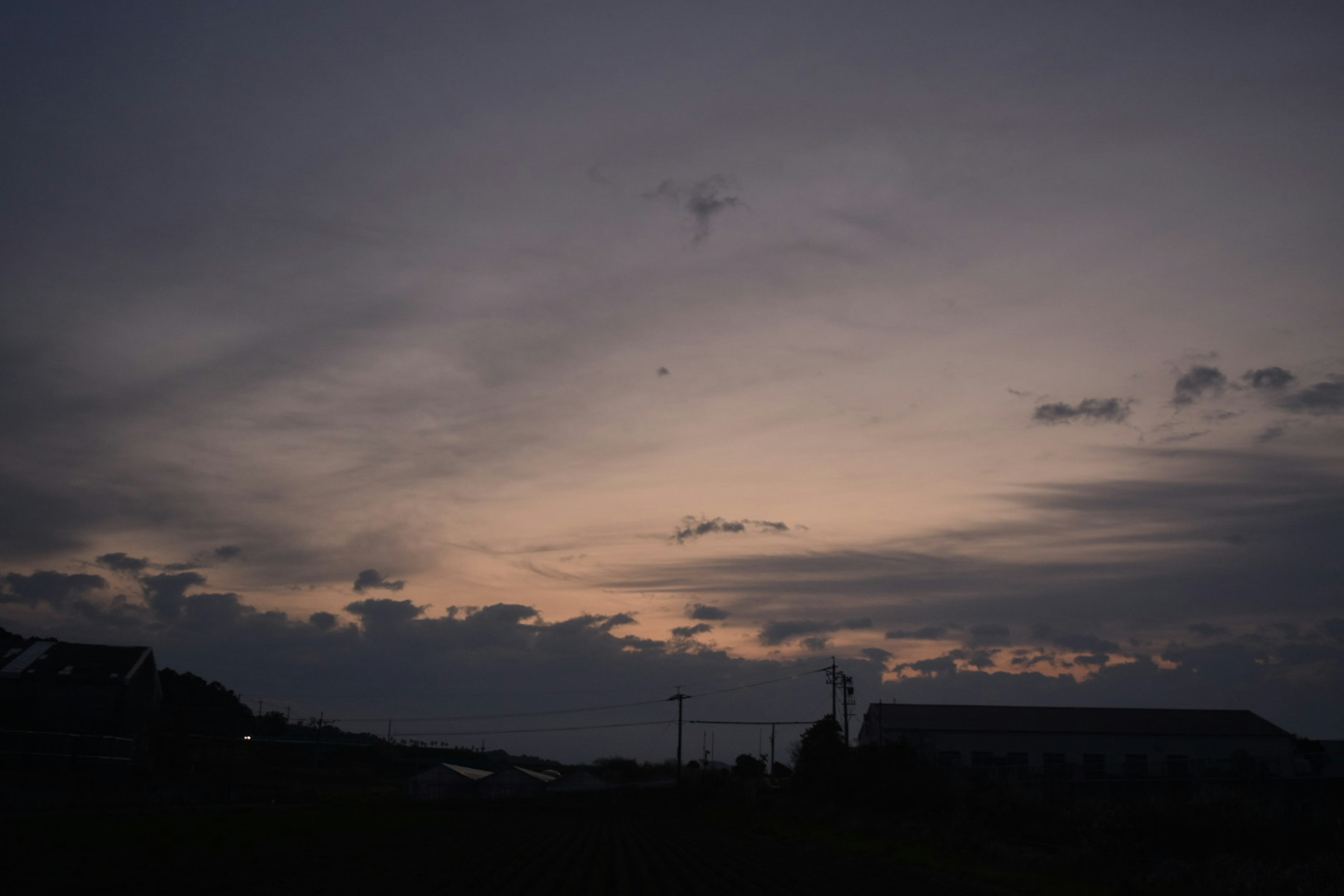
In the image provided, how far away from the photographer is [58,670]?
75250mm

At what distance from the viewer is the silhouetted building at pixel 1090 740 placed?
80.2m

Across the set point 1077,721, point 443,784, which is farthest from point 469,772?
point 1077,721

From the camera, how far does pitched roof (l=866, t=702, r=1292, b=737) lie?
84.8 meters

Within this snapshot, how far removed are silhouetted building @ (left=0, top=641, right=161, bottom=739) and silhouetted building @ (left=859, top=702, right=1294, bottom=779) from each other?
203ft

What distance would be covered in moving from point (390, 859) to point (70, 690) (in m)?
56.6

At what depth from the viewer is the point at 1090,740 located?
83.9 meters

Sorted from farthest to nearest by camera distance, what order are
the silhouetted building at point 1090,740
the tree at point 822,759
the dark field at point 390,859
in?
the silhouetted building at point 1090,740 → the tree at point 822,759 → the dark field at point 390,859

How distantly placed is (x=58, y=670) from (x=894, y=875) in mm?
71489

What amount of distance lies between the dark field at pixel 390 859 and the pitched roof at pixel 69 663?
29910mm

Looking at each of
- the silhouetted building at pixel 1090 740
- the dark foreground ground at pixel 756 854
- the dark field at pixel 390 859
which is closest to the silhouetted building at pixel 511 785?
the silhouetted building at pixel 1090 740

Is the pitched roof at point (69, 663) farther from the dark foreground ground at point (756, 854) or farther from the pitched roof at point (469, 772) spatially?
the pitched roof at point (469, 772)

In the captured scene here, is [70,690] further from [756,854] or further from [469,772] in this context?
Answer: [756,854]

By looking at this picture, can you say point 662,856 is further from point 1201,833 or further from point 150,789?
point 150,789

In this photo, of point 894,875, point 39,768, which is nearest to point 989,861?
point 894,875
